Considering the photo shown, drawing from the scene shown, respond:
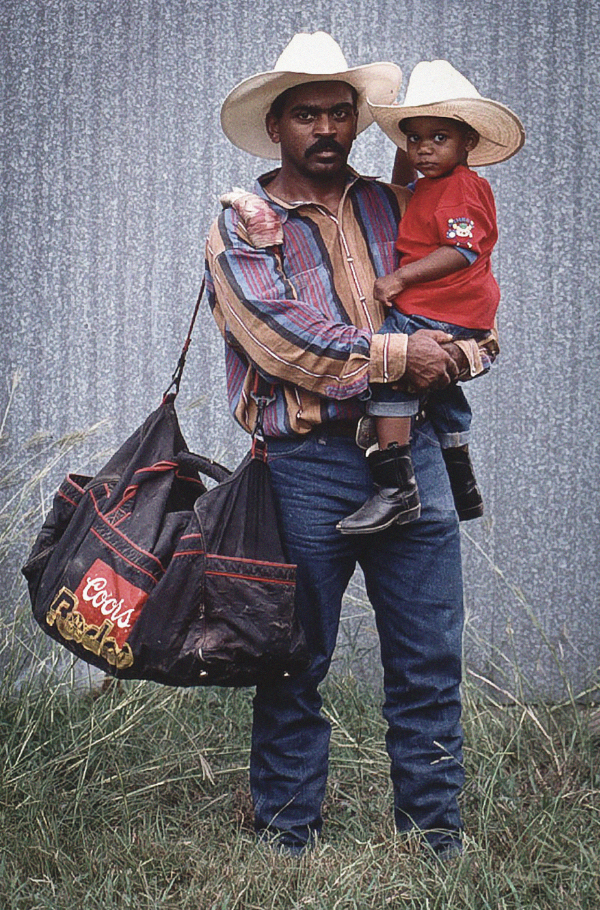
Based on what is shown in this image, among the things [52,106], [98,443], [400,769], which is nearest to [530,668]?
[400,769]

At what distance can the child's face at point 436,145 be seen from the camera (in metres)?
2.68

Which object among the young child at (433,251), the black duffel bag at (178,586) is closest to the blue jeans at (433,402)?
the young child at (433,251)

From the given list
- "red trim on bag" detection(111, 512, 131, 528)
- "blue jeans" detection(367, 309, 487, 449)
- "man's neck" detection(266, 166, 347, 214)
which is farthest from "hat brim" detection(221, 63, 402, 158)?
"red trim on bag" detection(111, 512, 131, 528)

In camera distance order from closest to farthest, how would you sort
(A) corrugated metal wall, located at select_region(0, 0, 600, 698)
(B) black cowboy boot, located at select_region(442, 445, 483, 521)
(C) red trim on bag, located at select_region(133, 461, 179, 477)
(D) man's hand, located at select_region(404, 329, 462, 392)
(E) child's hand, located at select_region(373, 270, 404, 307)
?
(D) man's hand, located at select_region(404, 329, 462, 392)
(E) child's hand, located at select_region(373, 270, 404, 307)
(C) red trim on bag, located at select_region(133, 461, 179, 477)
(B) black cowboy boot, located at select_region(442, 445, 483, 521)
(A) corrugated metal wall, located at select_region(0, 0, 600, 698)

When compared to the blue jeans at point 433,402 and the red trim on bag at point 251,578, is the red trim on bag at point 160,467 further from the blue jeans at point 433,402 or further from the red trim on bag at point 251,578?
the blue jeans at point 433,402

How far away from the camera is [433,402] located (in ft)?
9.10

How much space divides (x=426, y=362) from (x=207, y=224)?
1968mm

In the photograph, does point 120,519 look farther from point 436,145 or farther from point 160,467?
point 436,145

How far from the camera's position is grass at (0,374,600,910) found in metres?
2.54

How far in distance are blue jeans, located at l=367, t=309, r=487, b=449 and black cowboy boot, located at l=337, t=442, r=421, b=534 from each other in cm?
10

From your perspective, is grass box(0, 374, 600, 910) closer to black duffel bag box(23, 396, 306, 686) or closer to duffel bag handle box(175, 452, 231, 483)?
black duffel bag box(23, 396, 306, 686)

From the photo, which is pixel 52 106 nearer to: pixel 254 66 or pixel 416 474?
pixel 254 66

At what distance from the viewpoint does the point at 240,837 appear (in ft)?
9.19

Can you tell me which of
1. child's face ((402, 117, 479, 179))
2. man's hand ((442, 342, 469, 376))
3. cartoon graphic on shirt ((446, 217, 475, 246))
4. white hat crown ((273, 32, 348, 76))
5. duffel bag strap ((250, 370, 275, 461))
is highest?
white hat crown ((273, 32, 348, 76))
